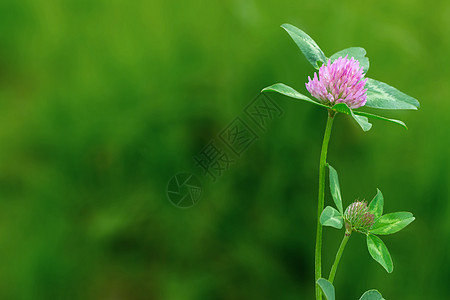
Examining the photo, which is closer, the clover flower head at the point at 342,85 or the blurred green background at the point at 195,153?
the clover flower head at the point at 342,85

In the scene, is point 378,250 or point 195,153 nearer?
point 378,250

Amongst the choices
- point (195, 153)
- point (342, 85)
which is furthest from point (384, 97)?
point (195, 153)

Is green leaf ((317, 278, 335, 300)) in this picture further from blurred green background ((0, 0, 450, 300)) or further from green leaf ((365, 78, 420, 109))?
blurred green background ((0, 0, 450, 300))

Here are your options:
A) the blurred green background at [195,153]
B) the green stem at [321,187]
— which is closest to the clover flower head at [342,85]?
the green stem at [321,187]

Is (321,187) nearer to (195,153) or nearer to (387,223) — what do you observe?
(387,223)

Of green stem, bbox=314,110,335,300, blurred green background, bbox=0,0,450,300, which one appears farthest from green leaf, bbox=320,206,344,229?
blurred green background, bbox=0,0,450,300

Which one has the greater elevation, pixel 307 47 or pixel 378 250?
pixel 307 47

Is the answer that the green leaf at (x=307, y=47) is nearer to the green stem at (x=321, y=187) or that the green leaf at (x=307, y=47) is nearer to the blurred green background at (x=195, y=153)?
the green stem at (x=321, y=187)
